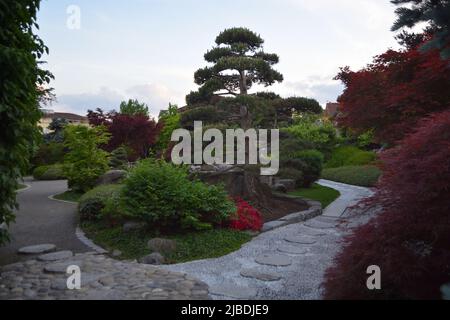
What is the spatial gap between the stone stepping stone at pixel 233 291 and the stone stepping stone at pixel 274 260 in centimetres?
89

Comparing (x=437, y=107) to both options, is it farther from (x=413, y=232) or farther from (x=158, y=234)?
(x=158, y=234)

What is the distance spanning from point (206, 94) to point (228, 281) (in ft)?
23.9

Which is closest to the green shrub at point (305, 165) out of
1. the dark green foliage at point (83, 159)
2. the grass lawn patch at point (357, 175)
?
the grass lawn patch at point (357, 175)

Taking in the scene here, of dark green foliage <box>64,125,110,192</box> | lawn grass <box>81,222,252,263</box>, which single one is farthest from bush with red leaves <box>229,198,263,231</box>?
dark green foliage <box>64,125,110,192</box>

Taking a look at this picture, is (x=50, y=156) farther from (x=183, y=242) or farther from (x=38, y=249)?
(x=183, y=242)

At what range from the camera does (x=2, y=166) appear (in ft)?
11.2

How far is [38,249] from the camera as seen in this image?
4949 millimetres

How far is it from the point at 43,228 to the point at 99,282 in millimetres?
3322

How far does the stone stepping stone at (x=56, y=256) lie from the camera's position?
14.9ft

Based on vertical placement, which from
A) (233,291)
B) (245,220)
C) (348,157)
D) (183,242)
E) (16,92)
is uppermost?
(16,92)

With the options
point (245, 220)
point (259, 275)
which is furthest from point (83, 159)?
point (259, 275)

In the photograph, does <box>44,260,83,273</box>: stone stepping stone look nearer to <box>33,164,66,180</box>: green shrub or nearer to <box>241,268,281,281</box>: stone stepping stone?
<box>241,268,281,281</box>: stone stepping stone

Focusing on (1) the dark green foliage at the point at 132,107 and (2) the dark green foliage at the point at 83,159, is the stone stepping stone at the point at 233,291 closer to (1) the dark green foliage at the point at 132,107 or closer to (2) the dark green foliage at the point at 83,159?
(2) the dark green foliage at the point at 83,159

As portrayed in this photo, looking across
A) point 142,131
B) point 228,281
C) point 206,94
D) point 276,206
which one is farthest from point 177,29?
point 142,131
